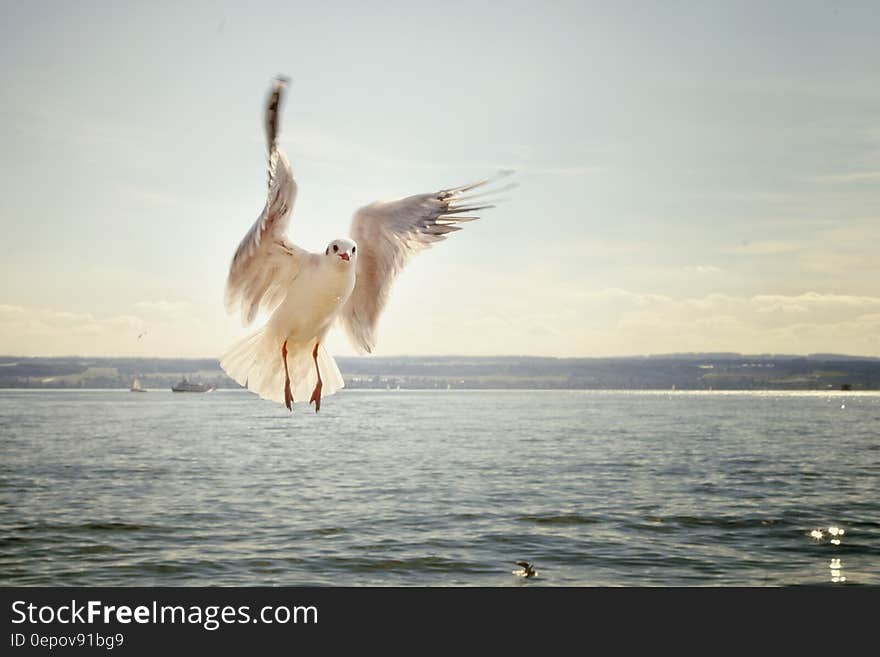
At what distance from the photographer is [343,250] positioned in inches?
109

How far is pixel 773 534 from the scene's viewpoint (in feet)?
62.7

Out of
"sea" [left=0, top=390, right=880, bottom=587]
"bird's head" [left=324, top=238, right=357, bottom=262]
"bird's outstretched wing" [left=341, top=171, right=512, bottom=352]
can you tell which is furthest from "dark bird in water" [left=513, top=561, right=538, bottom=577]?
"bird's head" [left=324, top=238, right=357, bottom=262]

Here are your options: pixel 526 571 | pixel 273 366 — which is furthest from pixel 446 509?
pixel 273 366

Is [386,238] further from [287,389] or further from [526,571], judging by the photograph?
[526,571]

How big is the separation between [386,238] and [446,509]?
65.5ft

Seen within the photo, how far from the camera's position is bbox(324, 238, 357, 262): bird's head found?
275 centimetres

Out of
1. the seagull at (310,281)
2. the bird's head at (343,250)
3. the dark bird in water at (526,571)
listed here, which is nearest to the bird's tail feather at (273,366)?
the seagull at (310,281)

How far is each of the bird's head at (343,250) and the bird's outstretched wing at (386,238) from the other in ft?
1.69

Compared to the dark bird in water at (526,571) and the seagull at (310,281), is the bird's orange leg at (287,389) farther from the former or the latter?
the dark bird in water at (526,571)

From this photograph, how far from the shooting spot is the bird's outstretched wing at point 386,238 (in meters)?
3.27

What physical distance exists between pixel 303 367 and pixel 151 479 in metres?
28.7
